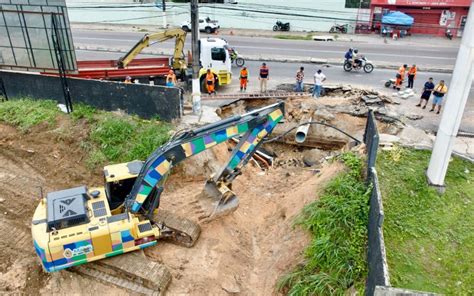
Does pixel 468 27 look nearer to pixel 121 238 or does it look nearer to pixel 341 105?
pixel 341 105

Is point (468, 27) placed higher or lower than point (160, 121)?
higher

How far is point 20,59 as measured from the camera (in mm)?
17469

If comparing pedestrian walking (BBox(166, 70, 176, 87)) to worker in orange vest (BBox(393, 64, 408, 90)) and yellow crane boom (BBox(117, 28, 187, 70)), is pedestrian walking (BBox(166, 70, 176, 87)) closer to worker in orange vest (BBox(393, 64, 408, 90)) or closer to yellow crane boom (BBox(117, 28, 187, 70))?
yellow crane boom (BBox(117, 28, 187, 70))

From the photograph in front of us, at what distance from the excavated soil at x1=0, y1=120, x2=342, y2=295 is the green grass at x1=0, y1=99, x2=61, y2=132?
1.14ft

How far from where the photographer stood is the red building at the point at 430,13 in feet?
115

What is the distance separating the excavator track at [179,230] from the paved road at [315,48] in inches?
745

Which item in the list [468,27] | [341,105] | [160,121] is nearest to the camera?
[468,27]

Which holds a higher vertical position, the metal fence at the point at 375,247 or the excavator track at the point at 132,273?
the metal fence at the point at 375,247

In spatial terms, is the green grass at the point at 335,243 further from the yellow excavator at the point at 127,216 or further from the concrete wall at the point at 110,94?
the concrete wall at the point at 110,94

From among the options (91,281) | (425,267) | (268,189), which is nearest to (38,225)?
(91,281)

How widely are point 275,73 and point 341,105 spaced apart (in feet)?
23.6

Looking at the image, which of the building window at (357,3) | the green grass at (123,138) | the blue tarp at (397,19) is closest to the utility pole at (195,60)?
the green grass at (123,138)

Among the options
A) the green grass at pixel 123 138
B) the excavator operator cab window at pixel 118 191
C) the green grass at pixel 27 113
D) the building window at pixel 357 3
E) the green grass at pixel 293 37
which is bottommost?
the green grass at pixel 293 37

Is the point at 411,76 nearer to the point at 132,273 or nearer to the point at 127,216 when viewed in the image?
the point at 127,216
